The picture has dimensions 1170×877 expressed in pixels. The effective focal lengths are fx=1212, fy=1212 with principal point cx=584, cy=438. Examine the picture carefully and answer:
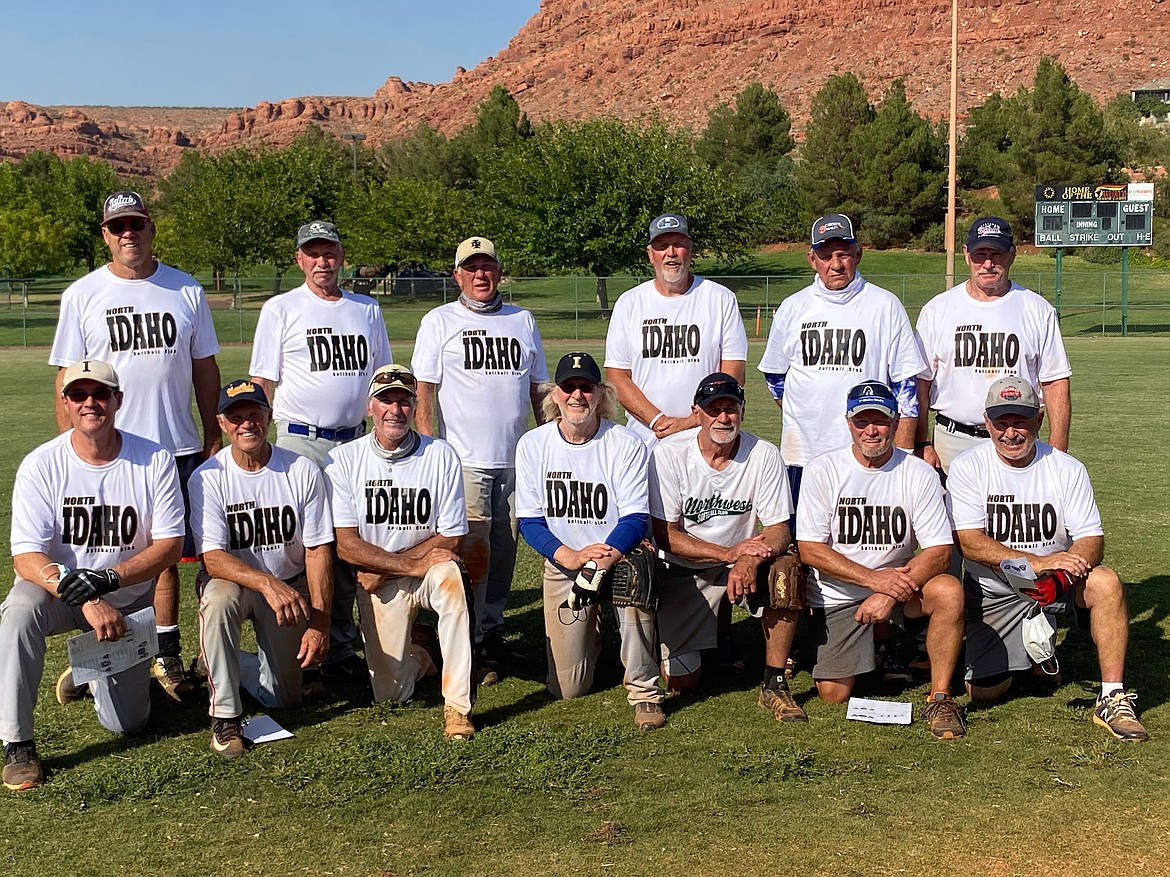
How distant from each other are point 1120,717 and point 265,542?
12.3 ft

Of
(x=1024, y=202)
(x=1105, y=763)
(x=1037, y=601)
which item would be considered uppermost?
(x=1024, y=202)

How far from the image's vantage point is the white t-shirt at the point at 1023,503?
538 centimetres

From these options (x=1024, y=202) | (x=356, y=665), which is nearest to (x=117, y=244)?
(x=356, y=665)

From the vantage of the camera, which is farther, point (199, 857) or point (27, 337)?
point (27, 337)

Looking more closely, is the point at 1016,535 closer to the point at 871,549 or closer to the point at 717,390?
the point at 871,549

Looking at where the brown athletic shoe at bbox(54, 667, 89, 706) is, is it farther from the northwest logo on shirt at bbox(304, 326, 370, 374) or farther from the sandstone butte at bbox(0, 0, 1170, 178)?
the sandstone butte at bbox(0, 0, 1170, 178)

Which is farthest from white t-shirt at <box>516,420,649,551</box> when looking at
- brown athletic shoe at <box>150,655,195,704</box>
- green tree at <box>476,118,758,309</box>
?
green tree at <box>476,118,758,309</box>

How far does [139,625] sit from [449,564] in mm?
1309

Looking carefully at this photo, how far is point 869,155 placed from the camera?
61312 millimetres

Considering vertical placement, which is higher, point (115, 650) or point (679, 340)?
point (679, 340)

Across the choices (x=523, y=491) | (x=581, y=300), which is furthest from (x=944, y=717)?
(x=581, y=300)

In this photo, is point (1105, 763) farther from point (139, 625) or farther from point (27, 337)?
point (27, 337)

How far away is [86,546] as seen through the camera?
503 cm

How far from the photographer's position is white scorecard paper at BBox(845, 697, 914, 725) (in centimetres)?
528
